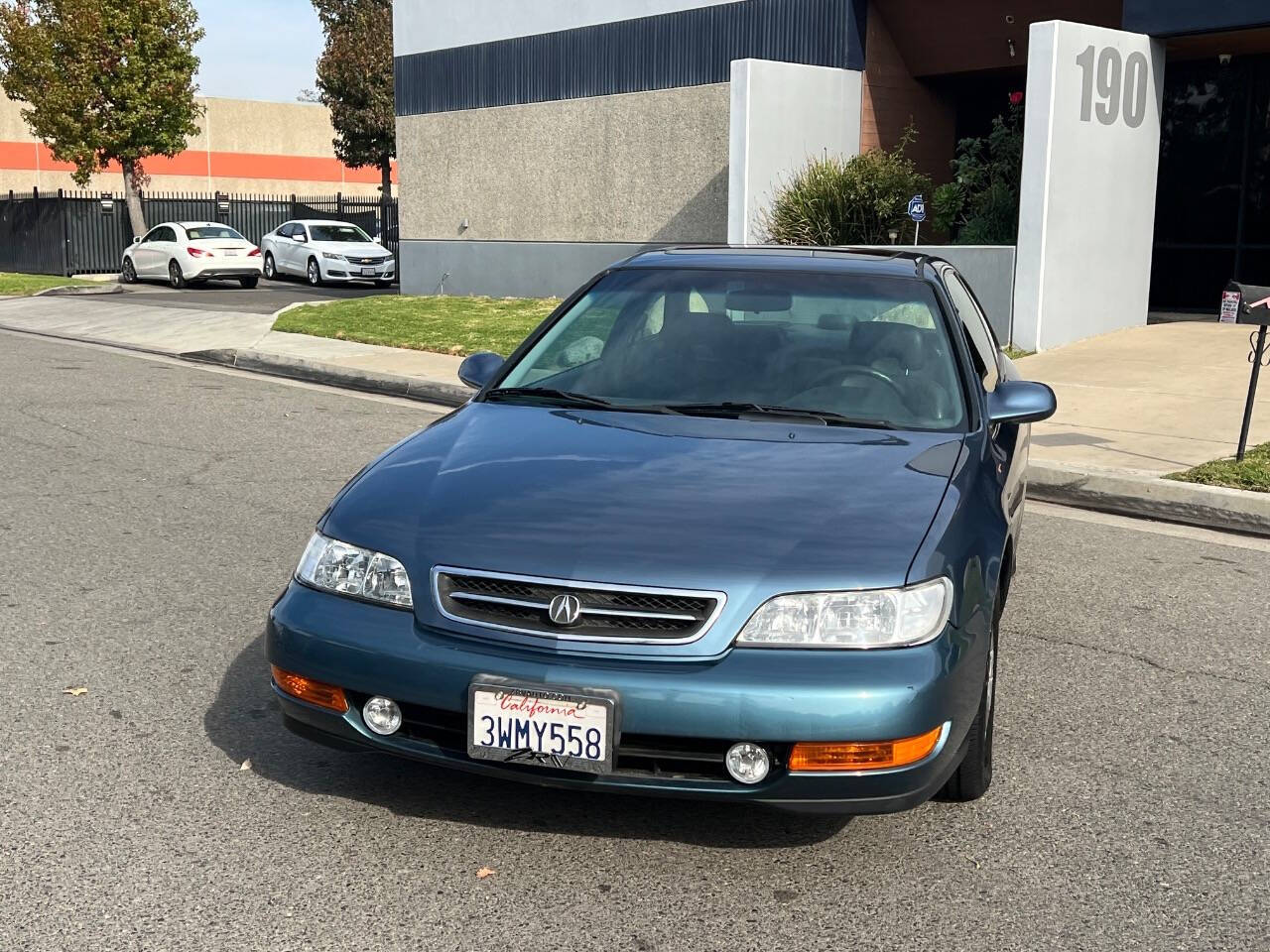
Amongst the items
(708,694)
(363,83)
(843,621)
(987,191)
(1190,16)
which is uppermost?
(363,83)

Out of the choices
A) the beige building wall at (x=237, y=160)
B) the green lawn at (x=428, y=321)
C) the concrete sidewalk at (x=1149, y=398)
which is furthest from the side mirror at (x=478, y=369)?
the beige building wall at (x=237, y=160)

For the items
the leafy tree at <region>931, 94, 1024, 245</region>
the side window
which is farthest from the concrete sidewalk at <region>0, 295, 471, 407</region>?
the leafy tree at <region>931, 94, 1024, 245</region>

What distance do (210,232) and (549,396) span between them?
27894mm

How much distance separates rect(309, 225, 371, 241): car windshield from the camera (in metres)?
31.8

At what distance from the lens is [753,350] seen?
4934 mm

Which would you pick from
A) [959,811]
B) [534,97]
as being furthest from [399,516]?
[534,97]

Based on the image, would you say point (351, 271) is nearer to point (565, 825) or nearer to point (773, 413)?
point (773, 413)

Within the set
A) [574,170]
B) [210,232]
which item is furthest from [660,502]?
[210,232]

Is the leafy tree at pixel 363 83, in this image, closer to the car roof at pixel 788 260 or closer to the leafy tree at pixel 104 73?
the leafy tree at pixel 104 73

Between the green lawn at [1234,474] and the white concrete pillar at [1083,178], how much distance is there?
6.71m

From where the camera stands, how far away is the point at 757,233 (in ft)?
61.0

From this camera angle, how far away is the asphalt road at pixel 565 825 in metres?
3.31

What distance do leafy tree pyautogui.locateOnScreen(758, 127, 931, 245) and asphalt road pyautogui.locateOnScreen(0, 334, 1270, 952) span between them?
12217 mm

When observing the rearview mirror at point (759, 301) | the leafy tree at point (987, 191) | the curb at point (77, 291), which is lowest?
the curb at point (77, 291)
